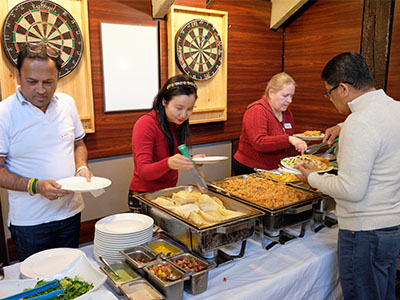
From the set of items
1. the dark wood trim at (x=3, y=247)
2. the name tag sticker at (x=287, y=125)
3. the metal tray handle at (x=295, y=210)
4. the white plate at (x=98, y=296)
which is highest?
the name tag sticker at (x=287, y=125)

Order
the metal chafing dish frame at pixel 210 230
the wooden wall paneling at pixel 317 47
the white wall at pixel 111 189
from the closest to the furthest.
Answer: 1. the metal chafing dish frame at pixel 210 230
2. the white wall at pixel 111 189
3. the wooden wall paneling at pixel 317 47

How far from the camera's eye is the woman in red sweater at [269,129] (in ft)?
8.46

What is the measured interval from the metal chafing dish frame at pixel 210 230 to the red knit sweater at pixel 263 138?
40.3 inches

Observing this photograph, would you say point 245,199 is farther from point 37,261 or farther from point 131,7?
point 131,7

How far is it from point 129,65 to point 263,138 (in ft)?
4.93

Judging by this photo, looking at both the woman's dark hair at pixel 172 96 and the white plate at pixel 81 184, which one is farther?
the woman's dark hair at pixel 172 96

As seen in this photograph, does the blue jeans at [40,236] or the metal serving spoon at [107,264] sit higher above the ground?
the metal serving spoon at [107,264]

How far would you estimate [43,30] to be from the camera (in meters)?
2.66

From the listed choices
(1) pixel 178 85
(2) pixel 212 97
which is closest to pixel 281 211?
(1) pixel 178 85

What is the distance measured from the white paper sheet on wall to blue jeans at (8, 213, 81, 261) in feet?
5.24

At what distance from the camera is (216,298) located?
1.22m

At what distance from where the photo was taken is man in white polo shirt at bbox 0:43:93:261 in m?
1.61

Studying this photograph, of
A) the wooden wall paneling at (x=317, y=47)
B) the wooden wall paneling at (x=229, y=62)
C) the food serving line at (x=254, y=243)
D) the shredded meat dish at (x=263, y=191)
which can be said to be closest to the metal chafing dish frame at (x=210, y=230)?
the food serving line at (x=254, y=243)

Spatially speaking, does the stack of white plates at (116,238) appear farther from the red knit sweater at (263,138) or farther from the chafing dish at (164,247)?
the red knit sweater at (263,138)
